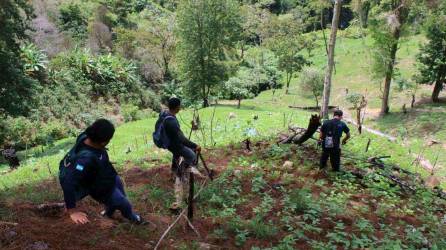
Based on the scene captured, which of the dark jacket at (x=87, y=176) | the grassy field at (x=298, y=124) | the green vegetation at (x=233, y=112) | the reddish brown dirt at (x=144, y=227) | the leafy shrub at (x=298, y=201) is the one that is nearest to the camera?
the dark jacket at (x=87, y=176)

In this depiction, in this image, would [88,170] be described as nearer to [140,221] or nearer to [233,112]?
[140,221]

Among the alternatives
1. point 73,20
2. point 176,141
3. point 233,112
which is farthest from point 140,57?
point 176,141

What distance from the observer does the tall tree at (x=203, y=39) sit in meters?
31.9

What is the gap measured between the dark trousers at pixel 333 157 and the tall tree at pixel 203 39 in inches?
930

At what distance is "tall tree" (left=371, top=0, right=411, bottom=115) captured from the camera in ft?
85.1

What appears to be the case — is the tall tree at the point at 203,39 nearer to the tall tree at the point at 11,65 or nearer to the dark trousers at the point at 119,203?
the tall tree at the point at 11,65

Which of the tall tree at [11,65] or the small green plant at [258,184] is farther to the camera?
the tall tree at [11,65]

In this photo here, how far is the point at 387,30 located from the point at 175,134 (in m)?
23.1

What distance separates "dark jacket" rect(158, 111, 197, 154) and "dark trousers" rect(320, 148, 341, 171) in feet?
14.0

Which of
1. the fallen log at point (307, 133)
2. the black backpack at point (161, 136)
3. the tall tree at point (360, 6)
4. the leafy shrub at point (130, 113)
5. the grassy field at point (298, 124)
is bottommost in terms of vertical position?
the leafy shrub at point (130, 113)

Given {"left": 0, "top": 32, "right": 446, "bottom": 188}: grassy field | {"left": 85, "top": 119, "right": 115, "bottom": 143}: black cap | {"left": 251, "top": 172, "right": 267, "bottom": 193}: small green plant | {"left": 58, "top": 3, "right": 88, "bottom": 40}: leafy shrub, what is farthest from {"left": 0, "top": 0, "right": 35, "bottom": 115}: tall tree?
{"left": 58, "top": 3, "right": 88, "bottom": 40}: leafy shrub

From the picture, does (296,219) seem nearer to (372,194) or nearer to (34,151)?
(372,194)

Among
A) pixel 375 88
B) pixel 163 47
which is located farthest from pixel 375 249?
pixel 163 47

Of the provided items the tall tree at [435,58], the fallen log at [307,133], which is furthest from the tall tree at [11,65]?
the tall tree at [435,58]
